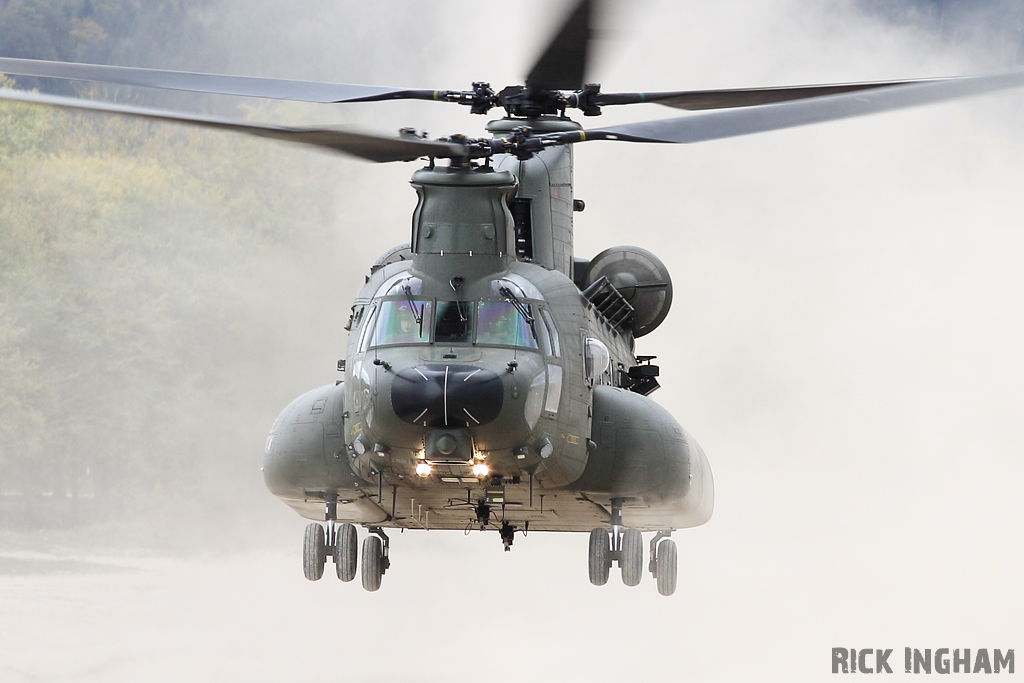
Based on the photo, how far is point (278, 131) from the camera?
12.0 metres

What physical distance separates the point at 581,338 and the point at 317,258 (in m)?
18.5

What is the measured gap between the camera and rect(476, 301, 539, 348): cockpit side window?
14.9 metres

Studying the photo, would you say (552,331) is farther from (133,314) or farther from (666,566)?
(133,314)

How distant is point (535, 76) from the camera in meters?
17.0

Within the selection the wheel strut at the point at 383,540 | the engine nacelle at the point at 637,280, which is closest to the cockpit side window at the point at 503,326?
the wheel strut at the point at 383,540

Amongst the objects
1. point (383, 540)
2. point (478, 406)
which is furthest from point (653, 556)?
point (478, 406)

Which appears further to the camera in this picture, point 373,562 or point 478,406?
point 373,562

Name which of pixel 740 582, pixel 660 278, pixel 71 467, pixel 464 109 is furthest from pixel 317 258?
pixel 660 278

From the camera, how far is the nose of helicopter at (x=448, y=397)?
46.7 ft

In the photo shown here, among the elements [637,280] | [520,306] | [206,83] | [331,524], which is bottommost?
[331,524]

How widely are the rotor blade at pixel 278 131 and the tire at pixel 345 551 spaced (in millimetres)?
4774

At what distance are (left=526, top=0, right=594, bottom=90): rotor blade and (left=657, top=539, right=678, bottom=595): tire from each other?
526 cm

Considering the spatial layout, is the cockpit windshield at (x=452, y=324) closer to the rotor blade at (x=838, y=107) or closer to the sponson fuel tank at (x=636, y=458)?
the sponson fuel tank at (x=636, y=458)

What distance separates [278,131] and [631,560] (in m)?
6.48
